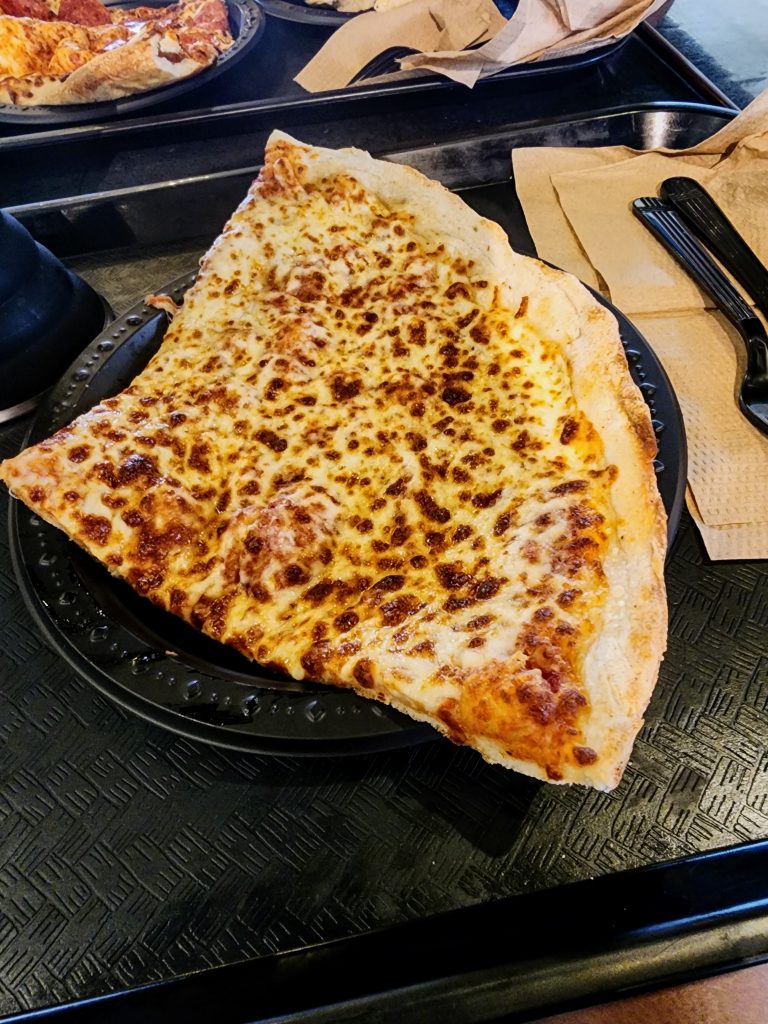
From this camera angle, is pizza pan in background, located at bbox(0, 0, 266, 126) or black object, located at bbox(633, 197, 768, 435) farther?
pizza pan in background, located at bbox(0, 0, 266, 126)

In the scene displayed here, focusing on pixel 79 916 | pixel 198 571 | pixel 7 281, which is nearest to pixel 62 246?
pixel 7 281

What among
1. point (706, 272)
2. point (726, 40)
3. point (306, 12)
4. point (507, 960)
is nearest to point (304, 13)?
point (306, 12)

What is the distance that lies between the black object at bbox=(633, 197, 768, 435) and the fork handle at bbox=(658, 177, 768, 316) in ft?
0.08

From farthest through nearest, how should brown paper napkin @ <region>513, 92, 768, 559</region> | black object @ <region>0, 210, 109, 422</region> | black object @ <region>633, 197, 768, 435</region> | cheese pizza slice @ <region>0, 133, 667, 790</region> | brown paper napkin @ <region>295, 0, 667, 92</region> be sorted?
brown paper napkin @ <region>295, 0, 667, 92</region>, black object @ <region>0, 210, 109, 422</region>, black object @ <region>633, 197, 768, 435</region>, brown paper napkin @ <region>513, 92, 768, 559</region>, cheese pizza slice @ <region>0, 133, 667, 790</region>

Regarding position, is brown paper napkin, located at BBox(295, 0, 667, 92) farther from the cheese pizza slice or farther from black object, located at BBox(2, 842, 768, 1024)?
black object, located at BBox(2, 842, 768, 1024)

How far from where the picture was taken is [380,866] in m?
1.13

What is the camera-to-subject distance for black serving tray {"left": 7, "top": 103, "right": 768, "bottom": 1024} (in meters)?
1.04

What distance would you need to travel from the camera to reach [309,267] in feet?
5.61

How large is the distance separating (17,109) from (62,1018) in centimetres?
290

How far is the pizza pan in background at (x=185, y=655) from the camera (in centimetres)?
102

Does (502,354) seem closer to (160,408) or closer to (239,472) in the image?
(239,472)

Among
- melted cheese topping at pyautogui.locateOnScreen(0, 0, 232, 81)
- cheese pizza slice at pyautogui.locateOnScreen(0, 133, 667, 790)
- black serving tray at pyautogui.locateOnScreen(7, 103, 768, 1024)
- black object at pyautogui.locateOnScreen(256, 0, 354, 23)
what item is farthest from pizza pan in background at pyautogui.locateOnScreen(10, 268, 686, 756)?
black object at pyautogui.locateOnScreen(256, 0, 354, 23)

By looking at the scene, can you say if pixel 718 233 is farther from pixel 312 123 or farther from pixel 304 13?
pixel 304 13

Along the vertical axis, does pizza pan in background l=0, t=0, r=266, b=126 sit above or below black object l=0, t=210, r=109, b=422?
above
